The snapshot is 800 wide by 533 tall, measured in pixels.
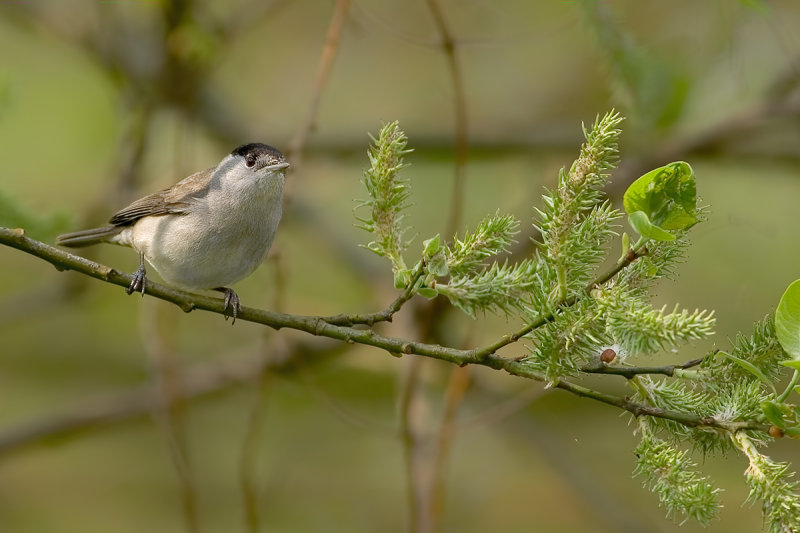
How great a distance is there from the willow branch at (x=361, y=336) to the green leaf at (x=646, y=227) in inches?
5.2

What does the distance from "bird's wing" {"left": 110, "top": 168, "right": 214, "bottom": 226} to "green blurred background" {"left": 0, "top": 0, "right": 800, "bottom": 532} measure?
747 mm

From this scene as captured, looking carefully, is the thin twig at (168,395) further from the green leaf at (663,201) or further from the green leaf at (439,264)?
the green leaf at (663,201)

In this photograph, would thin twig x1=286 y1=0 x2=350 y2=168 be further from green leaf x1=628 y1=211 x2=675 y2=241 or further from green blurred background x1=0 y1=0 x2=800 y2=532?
green leaf x1=628 y1=211 x2=675 y2=241

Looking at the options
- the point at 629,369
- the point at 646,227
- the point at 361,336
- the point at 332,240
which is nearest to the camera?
the point at 646,227

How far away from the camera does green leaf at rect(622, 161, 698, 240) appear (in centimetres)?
167

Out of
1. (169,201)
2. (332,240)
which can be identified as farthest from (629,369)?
(332,240)

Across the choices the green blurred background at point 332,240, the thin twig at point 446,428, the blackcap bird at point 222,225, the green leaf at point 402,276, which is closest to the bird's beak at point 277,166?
the blackcap bird at point 222,225

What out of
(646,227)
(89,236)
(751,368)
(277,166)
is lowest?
(751,368)

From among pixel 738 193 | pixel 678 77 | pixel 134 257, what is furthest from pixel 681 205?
pixel 134 257

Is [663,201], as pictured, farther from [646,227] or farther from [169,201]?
[169,201]

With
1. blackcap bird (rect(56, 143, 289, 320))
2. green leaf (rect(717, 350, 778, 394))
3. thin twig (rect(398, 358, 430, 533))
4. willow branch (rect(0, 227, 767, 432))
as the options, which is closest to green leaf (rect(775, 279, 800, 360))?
green leaf (rect(717, 350, 778, 394))

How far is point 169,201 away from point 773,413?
10.4 feet

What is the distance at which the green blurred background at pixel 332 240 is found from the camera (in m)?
5.56

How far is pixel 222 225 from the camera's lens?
13.1 feet
